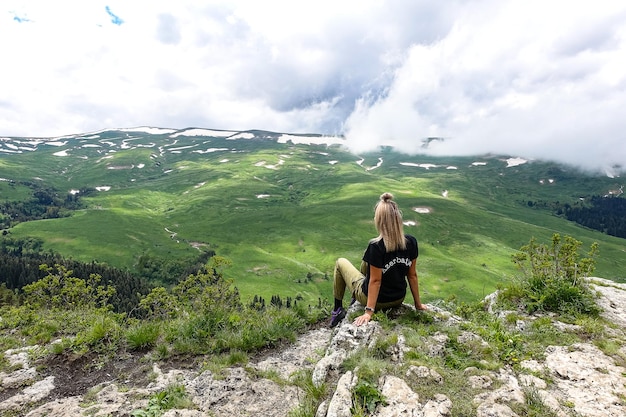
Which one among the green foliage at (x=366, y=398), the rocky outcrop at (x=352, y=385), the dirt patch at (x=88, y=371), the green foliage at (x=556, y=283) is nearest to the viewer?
the green foliage at (x=366, y=398)

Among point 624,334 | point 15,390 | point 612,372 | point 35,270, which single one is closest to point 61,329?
point 15,390

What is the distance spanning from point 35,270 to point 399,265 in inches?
6094

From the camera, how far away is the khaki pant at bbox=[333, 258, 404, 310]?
11500 mm

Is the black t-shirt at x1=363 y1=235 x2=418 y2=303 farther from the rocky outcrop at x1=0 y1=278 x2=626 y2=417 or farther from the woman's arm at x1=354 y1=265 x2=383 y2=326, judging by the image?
the rocky outcrop at x1=0 y1=278 x2=626 y2=417

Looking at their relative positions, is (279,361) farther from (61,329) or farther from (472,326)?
(61,329)

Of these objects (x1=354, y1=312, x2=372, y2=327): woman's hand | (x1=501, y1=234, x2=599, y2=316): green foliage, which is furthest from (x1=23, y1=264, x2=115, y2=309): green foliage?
(x1=501, y1=234, x2=599, y2=316): green foliage

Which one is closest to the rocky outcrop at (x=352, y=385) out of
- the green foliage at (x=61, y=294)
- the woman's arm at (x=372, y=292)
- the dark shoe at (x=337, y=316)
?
the woman's arm at (x=372, y=292)

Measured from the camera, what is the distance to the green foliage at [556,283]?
39.0ft

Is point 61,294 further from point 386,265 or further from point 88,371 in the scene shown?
point 386,265

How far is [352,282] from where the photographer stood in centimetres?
1209

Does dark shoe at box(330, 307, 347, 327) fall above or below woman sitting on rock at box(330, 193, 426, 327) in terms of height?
below

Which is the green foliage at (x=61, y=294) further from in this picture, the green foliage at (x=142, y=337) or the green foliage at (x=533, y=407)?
the green foliage at (x=533, y=407)

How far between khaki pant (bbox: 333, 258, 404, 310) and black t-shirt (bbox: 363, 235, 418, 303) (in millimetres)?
305

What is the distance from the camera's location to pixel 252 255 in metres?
172
